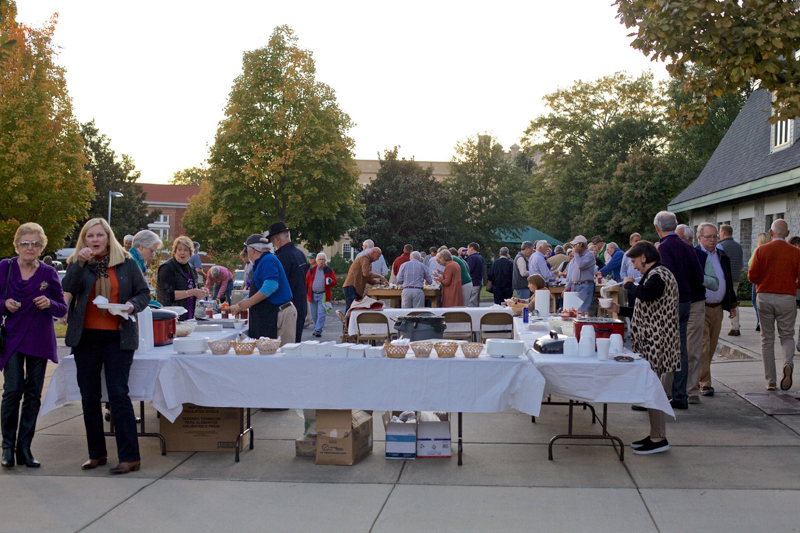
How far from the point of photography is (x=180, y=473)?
210 inches

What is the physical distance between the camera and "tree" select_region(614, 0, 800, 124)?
21.9ft

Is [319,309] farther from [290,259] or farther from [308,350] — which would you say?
[308,350]

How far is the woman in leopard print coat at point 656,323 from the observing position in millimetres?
5707

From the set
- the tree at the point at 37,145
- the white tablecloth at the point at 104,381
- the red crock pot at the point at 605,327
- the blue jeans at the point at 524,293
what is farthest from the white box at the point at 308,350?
the tree at the point at 37,145

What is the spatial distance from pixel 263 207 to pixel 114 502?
30.5m

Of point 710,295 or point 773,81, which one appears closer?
point 773,81

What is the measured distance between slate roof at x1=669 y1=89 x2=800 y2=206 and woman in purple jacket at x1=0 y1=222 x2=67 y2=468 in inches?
626

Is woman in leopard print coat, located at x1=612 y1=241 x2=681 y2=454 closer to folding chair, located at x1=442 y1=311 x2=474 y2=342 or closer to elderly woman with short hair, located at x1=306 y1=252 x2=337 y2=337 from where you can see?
folding chair, located at x1=442 y1=311 x2=474 y2=342

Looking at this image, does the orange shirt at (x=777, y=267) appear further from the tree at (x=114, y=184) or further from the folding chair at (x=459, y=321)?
the tree at (x=114, y=184)

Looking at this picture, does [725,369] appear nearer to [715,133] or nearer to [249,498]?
[249,498]

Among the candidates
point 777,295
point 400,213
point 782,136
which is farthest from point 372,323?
point 400,213

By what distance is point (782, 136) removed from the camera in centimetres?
1872

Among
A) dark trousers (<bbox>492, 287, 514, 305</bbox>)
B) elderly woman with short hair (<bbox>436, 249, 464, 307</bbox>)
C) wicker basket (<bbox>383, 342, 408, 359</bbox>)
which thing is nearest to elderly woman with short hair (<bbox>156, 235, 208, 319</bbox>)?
→ wicker basket (<bbox>383, 342, 408, 359</bbox>)

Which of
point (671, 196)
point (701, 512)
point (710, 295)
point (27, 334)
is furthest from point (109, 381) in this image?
point (671, 196)
